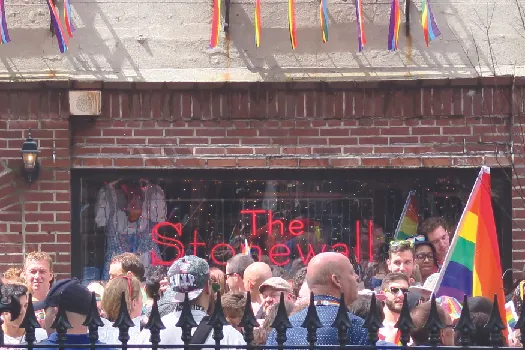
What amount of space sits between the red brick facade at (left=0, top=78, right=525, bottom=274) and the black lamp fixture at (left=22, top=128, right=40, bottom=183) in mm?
100

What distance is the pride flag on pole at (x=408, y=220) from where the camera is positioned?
8.97 m

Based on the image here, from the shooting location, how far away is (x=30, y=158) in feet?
28.4

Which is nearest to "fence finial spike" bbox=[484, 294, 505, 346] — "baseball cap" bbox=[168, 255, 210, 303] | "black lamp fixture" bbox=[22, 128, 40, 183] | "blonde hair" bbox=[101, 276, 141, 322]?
"baseball cap" bbox=[168, 255, 210, 303]

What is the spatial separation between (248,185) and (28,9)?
2387mm

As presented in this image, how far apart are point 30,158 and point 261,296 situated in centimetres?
256

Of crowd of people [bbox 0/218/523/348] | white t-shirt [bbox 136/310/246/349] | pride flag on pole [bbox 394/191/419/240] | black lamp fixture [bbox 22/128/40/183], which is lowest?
white t-shirt [bbox 136/310/246/349]

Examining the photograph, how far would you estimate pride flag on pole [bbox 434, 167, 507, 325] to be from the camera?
6.44 m

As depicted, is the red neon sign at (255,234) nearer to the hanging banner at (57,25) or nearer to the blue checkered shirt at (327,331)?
the hanging banner at (57,25)

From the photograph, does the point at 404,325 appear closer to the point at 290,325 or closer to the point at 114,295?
the point at 290,325

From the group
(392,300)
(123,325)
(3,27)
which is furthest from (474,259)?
(3,27)

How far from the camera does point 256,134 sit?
8883 mm

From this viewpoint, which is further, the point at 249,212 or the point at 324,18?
the point at 249,212

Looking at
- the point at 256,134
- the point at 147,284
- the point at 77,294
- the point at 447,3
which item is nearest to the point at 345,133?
the point at 256,134

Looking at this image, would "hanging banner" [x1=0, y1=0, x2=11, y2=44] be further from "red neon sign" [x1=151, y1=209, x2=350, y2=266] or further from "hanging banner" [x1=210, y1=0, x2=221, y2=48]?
"red neon sign" [x1=151, y1=209, x2=350, y2=266]
